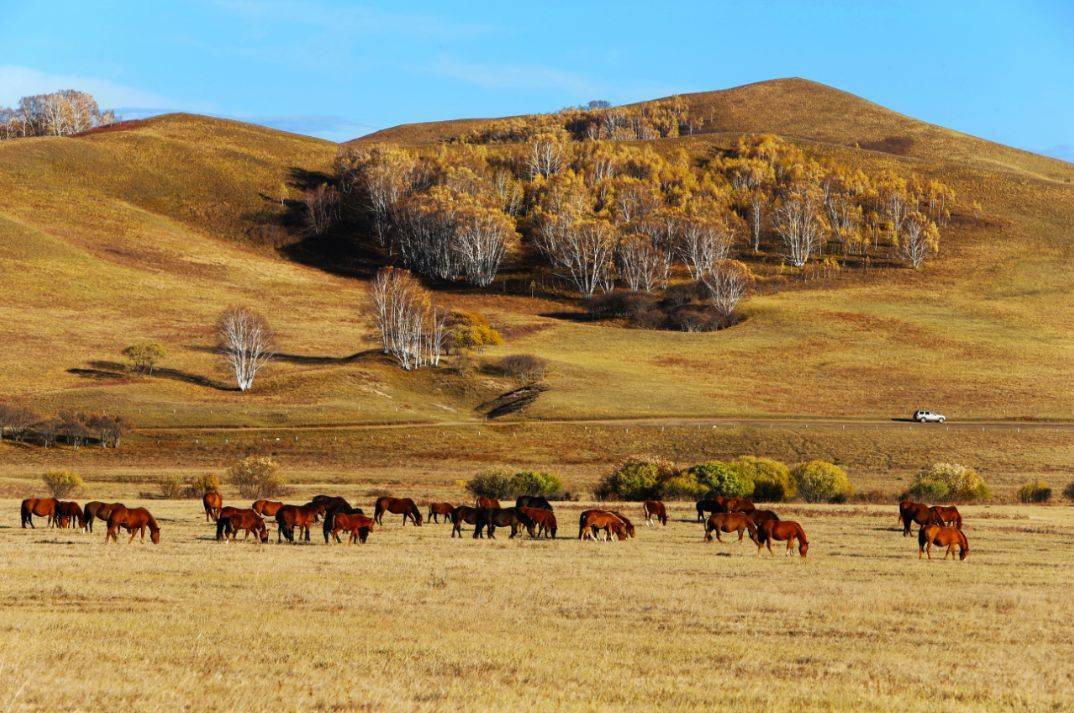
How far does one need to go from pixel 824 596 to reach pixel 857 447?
5259cm

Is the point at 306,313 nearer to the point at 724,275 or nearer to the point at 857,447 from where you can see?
the point at 724,275

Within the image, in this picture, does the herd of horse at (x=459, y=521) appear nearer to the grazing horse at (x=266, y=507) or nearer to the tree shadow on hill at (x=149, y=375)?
the grazing horse at (x=266, y=507)

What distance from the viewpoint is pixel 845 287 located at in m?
150

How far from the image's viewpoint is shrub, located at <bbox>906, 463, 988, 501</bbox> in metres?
55.2

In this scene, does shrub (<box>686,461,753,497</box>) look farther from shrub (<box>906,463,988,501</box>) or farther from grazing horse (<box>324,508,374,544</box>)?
grazing horse (<box>324,508,374,544</box>)

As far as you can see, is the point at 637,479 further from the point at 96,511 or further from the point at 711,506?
the point at 96,511

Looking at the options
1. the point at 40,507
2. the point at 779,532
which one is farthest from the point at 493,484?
the point at 779,532

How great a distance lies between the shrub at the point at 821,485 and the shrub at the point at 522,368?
46148mm

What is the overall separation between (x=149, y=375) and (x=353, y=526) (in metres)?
73.2

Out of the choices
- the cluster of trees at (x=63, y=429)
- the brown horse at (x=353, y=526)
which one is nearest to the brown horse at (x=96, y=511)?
the brown horse at (x=353, y=526)

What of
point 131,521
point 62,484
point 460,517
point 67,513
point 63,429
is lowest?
point 62,484

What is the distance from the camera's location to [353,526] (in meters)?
32.4

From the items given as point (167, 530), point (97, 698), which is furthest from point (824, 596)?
point (167, 530)

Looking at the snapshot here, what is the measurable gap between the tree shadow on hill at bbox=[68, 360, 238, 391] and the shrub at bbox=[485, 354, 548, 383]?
74.7 ft
